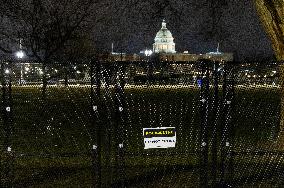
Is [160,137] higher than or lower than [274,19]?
lower

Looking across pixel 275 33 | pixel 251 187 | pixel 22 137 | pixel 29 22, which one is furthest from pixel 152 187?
pixel 29 22

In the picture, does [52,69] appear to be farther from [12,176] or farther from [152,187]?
[152,187]

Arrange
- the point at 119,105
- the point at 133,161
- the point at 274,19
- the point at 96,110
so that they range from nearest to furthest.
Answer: the point at 96,110
the point at 119,105
the point at 274,19
the point at 133,161

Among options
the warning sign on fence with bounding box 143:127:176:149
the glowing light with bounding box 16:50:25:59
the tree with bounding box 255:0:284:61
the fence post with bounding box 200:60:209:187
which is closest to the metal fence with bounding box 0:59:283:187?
the fence post with bounding box 200:60:209:187

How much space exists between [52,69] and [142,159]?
163 inches

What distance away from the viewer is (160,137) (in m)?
9.84

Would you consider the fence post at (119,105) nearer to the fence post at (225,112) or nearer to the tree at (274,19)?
the fence post at (225,112)

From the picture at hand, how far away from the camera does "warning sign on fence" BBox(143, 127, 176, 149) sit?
9781mm

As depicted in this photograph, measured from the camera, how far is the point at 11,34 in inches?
1255

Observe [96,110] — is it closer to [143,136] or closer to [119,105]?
[119,105]

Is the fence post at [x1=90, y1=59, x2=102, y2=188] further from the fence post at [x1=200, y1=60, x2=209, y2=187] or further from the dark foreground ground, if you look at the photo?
the fence post at [x1=200, y1=60, x2=209, y2=187]

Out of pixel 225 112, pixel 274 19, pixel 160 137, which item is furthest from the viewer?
pixel 274 19

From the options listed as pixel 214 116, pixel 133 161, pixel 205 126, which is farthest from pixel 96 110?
pixel 133 161

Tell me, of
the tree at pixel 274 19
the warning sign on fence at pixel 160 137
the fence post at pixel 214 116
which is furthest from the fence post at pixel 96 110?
the tree at pixel 274 19
